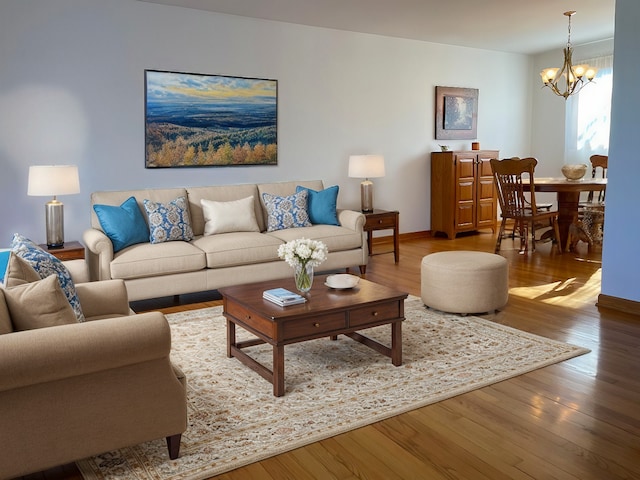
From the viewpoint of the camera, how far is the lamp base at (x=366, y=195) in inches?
257

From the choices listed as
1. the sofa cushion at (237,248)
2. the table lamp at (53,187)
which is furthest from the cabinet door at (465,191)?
the table lamp at (53,187)

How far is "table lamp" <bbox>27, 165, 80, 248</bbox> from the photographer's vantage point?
4492mm

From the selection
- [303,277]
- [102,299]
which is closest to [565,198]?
[303,277]

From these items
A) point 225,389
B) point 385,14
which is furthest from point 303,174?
point 225,389

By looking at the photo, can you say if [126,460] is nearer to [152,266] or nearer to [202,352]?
[202,352]

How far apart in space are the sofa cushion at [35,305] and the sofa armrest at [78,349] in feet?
0.49

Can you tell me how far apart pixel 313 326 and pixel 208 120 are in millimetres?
3412

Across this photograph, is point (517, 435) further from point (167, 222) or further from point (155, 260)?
point (167, 222)

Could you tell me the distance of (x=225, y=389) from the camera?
3113mm

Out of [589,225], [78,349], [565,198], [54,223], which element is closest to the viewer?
[78,349]

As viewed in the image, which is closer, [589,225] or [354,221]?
[354,221]

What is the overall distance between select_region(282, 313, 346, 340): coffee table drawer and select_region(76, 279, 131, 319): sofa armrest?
34.8 inches

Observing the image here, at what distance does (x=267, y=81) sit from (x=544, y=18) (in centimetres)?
305

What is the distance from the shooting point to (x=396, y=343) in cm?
337
